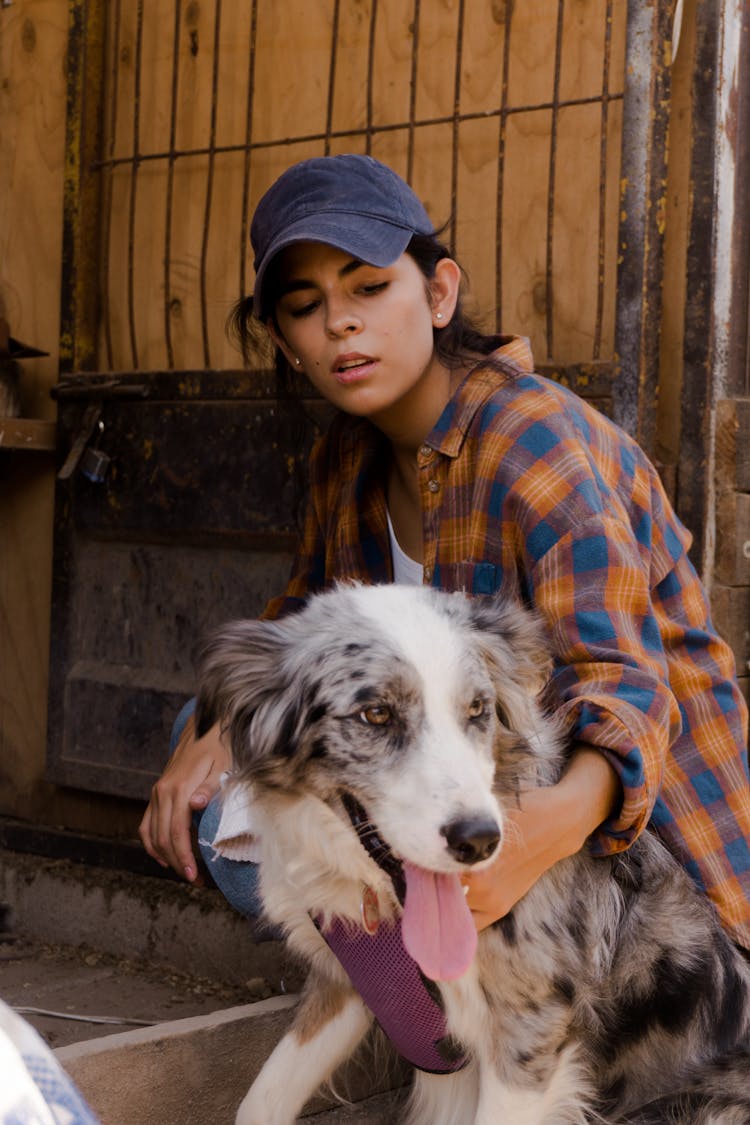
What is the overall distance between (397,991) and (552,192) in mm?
2144

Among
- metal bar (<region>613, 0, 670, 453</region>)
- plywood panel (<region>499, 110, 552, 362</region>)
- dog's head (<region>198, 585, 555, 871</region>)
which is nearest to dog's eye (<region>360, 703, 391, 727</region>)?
dog's head (<region>198, 585, 555, 871</region>)

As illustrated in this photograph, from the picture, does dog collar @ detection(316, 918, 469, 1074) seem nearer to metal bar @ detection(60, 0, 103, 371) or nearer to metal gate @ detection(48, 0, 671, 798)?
metal gate @ detection(48, 0, 671, 798)

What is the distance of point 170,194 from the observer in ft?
13.9

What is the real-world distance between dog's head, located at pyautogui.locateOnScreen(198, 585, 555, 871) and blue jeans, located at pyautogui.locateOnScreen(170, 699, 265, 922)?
0.52 m

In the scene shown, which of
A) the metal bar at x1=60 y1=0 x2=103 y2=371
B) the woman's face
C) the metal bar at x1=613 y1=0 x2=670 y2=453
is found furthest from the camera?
the metal bar at x1=60 y1=0 x2=103 y2=371

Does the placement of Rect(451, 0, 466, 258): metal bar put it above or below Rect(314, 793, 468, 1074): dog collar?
above

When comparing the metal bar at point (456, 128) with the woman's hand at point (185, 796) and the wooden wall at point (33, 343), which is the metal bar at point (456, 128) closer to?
the wooden wall at point (33, 343)

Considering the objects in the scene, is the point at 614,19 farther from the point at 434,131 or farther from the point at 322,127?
the point at 322,127

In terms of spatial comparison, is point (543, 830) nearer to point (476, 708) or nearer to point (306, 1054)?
point (476, 708)

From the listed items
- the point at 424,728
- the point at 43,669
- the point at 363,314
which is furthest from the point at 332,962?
the point at 43,669

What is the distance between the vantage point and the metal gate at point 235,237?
347 centimetres

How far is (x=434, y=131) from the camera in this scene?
3.74 m

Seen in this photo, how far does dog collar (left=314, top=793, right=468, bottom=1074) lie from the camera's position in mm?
2383

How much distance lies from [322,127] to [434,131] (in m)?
0.38
